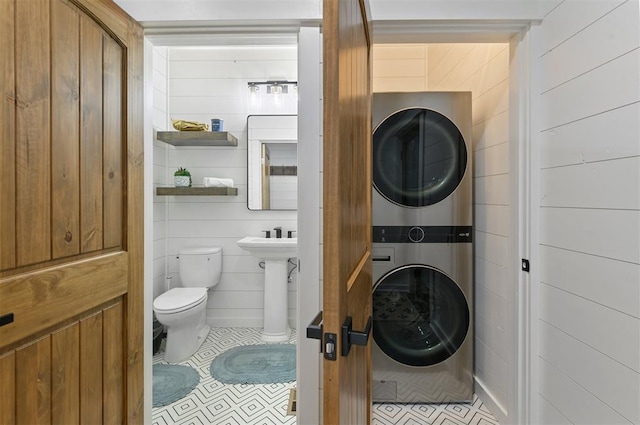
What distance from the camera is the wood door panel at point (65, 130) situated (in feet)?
3.45

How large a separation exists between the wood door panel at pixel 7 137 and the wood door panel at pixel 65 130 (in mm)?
119

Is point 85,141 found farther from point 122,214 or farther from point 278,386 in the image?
point 278,386

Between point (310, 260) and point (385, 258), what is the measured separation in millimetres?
635

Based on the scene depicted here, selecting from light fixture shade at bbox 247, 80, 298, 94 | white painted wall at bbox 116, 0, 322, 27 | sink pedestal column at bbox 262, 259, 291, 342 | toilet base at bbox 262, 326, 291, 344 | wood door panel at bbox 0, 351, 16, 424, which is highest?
light fixture shade at bbox 247, 80, 298, 94

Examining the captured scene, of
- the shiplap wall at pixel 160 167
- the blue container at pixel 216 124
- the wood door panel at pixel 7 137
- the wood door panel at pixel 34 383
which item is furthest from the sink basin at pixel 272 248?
the wood door panel at pixel 7 137

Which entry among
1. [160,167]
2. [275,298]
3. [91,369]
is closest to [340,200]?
[91,369]

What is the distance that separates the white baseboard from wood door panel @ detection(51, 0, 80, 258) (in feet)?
6.93

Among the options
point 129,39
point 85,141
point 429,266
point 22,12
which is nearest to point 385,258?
point 429,266

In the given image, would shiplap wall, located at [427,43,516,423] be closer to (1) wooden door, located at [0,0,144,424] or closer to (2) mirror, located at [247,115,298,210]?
(2) mirror, located at [247,115,298,210]

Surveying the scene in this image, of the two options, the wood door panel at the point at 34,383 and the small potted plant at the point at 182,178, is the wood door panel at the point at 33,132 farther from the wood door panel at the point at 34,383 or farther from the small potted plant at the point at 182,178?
the small potted plant at the point at 182,178

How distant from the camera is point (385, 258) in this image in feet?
6.39

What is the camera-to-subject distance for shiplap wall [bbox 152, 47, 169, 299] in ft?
9.57

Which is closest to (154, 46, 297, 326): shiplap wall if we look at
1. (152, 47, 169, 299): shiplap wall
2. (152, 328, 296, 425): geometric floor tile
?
(152, 47, 169, 299): shiplap wall

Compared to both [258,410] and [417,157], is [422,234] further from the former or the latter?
[258,410]
